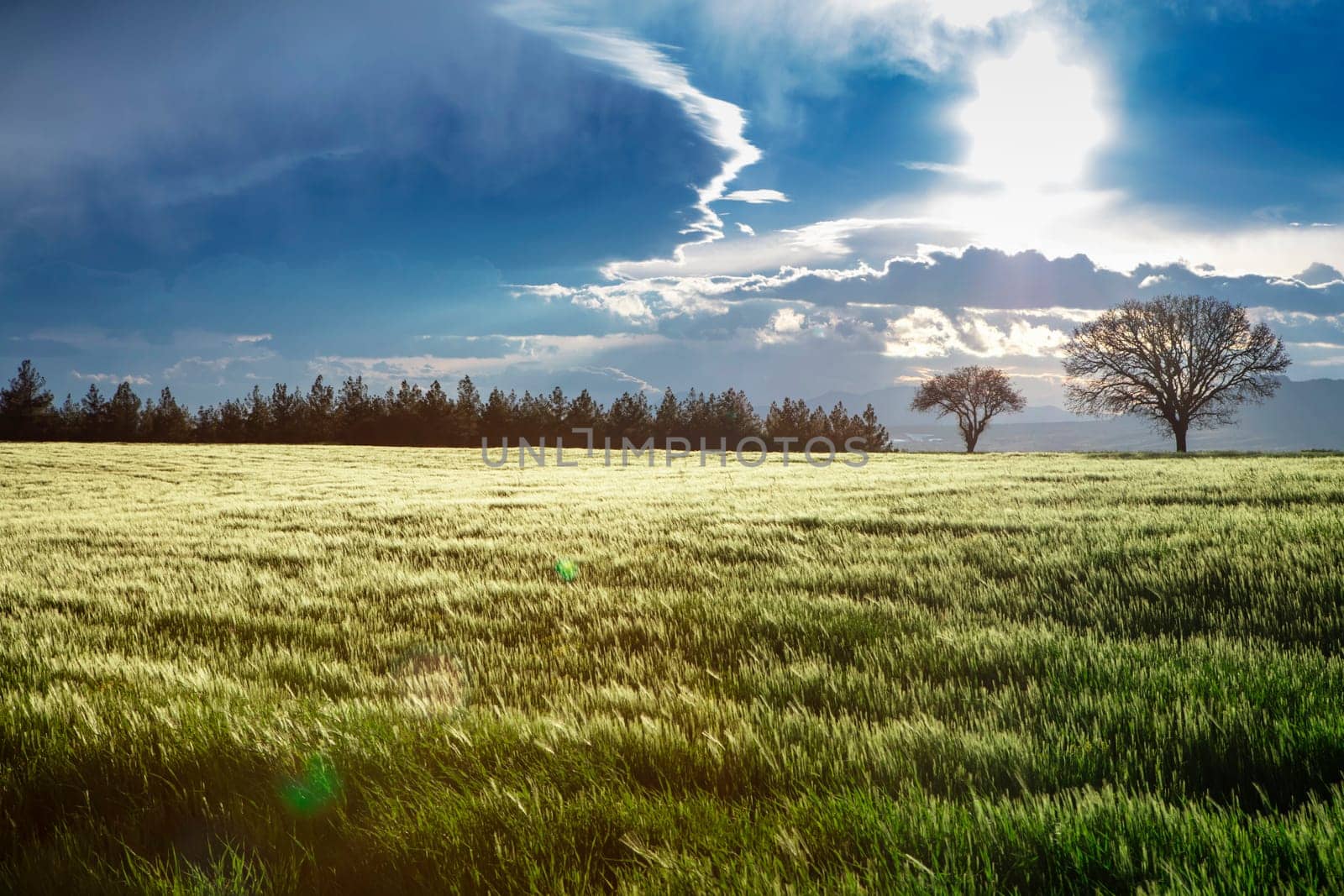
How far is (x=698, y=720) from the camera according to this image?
10.4 ft

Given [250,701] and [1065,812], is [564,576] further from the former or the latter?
[1065,812]

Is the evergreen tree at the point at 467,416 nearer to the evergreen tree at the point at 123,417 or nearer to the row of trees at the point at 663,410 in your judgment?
the row of trees at the point at 663,410

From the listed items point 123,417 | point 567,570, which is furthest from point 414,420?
point 567,570

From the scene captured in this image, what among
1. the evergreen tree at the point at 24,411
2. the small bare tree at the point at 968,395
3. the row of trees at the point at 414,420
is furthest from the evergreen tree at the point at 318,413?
the small bare tree at the point at 968,395

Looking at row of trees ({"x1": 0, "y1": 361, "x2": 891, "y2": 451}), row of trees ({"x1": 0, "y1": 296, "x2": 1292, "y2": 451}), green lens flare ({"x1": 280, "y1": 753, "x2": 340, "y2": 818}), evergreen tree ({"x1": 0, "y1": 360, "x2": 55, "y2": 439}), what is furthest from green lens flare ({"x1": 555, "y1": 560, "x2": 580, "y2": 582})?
evergreen tree ({"x1": 0, "y1": 360, "x2": 55, "y2": 439})

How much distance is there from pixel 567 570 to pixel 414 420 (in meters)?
111

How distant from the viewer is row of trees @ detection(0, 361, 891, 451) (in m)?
110

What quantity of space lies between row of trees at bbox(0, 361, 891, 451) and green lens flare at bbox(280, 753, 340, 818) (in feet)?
332

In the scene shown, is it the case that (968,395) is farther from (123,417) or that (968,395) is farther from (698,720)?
(123,417)

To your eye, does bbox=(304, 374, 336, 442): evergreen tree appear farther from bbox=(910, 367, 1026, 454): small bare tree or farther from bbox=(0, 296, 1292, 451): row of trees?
bbox=(910, 367, 1026, 454): small bare tree

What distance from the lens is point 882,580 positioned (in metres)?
6.34

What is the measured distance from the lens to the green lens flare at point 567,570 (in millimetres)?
7195

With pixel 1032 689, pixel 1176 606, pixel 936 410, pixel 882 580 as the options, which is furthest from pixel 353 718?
pixel 936 410

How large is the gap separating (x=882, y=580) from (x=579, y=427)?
11594 cm
